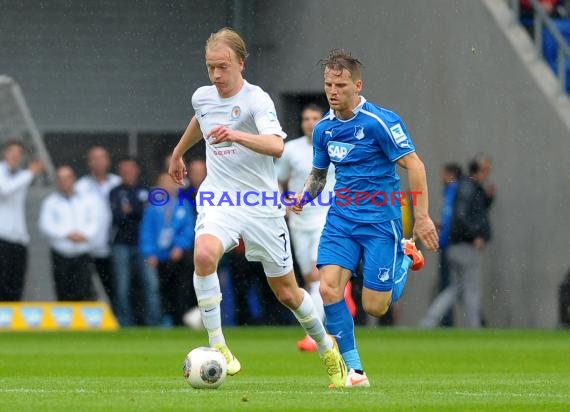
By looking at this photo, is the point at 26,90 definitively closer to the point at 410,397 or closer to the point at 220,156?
the point at 220,156

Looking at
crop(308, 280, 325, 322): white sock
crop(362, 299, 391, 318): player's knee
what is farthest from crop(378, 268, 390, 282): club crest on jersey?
crop(308, 280, 325, 322): white sock

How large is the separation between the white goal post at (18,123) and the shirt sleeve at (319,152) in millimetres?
10147

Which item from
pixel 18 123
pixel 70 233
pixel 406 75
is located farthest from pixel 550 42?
pixel 18 123

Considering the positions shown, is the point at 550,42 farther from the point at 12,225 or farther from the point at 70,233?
the point at 12,225

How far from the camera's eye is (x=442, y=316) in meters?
18.7

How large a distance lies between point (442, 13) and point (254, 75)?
2.48 metres

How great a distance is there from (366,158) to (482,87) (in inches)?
380

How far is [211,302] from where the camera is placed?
963 cm

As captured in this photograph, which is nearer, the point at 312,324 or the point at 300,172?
the point at 312,324

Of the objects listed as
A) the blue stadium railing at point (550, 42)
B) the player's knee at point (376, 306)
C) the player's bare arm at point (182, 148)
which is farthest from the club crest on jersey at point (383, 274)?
the blue stadium railing at point (550, 42)

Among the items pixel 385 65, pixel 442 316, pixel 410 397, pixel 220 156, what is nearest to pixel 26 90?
pixel 385 65

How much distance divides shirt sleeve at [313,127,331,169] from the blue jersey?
0.11 feet

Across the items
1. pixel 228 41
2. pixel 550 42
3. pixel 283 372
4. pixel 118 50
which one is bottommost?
pixel 283 372

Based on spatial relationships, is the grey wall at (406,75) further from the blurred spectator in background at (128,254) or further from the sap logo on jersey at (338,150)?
the sap logo on jersey at (338,150)
